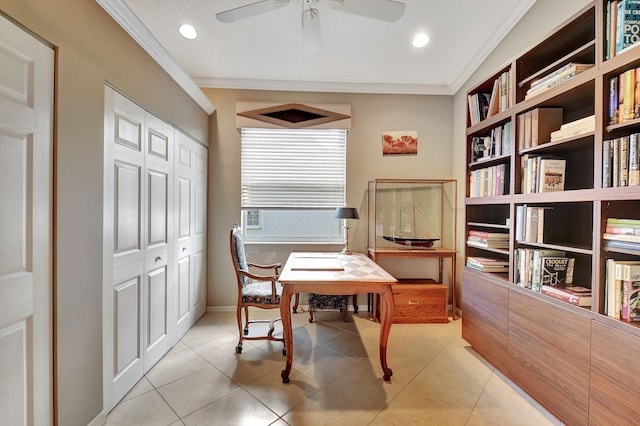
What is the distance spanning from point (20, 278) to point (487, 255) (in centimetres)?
323

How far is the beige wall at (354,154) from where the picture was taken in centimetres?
335

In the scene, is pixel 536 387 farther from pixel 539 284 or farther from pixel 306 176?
pixel 306 176

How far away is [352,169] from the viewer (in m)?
3.47

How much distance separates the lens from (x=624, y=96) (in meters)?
1.30

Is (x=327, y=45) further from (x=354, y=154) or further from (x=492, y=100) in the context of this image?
(x=492, y=100)

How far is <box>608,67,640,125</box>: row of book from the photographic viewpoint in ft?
4.14

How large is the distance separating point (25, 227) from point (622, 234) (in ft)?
9.20

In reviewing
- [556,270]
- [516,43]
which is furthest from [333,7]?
[556,270]

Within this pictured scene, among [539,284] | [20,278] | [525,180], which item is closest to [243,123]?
[20,278]

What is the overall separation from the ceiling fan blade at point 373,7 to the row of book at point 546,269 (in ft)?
6.05

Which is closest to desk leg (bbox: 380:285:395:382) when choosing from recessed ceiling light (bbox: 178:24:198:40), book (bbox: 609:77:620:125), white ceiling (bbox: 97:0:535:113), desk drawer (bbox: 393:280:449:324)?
desk drawer (bbox: 393:280:449:324)

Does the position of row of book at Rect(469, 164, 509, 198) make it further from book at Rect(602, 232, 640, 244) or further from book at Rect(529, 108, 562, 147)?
book at Rect(602, 232, 640, 244)

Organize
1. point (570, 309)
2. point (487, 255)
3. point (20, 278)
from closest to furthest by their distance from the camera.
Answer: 1. point (20, 278)
2. point (570, 309)
3. point (487, 255)

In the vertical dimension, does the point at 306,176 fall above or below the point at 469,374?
above
